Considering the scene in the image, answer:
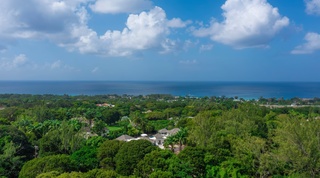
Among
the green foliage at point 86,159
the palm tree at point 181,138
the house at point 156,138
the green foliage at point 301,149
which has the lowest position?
the house at point 156,138

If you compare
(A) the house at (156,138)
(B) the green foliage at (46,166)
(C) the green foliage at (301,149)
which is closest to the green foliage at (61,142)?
(B) the green foliage at (46,166)

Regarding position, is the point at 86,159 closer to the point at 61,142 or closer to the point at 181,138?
the point at 61,142

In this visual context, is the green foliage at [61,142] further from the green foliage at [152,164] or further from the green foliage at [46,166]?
the green foliage at [152,164]

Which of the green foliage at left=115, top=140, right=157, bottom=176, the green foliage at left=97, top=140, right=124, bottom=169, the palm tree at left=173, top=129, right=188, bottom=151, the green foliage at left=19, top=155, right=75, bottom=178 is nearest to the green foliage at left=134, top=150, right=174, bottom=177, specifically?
the green foliage at left=115, top=140, right=157, bottom=176

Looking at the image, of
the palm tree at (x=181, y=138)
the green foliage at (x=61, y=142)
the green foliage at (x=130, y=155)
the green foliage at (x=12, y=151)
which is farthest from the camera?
the palm tree at (x=181, y=138)

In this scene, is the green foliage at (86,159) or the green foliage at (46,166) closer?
the green foliage at (46,166)

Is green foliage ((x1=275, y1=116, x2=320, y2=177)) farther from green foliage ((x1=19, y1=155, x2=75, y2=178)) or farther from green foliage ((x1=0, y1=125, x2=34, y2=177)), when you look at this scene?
green foliage ((x1=0, y1=125, x2=34, y2=177))

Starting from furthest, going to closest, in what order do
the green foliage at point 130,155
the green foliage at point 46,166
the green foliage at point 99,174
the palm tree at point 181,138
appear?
the palm tree at point 181,138
the green foliage at point 130,155
the green foliage at point 46,166
the green foliage at point 99,174
